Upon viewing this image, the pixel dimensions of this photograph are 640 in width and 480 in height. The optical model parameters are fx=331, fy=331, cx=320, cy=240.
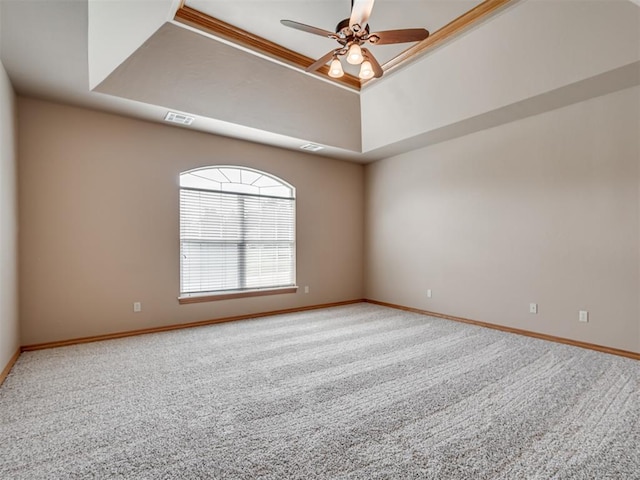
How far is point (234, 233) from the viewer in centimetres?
504

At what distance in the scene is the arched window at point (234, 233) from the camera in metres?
4.68

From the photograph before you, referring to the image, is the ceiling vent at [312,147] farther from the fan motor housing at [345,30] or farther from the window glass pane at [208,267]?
the fan motor housing at [345,30]

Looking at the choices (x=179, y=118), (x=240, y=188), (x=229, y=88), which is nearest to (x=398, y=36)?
(x=229, y=88)

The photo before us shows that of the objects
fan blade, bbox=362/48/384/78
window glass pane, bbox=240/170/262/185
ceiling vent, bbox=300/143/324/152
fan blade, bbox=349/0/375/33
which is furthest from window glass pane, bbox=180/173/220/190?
fan blade, bbox=349/0/375/33

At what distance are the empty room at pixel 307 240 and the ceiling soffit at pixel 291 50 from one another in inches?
1.0

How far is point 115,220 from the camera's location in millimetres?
4066

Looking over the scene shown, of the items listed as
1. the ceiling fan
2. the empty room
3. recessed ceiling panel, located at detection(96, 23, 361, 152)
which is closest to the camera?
the empty room

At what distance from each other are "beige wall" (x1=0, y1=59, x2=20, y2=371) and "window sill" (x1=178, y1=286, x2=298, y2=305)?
1.69 m

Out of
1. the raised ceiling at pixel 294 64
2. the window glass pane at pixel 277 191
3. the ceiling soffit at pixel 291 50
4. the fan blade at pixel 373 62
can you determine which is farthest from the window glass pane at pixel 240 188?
the fan blade at pixel 373 62

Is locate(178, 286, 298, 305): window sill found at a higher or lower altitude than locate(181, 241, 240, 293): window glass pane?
lower

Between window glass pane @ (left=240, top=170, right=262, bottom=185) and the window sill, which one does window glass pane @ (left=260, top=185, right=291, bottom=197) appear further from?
the window sill

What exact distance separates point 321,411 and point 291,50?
12.5ft

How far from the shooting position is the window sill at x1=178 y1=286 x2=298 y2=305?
4582 mm

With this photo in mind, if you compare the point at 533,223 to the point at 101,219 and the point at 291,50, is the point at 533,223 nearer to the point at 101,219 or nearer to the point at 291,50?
the point at 291,50
